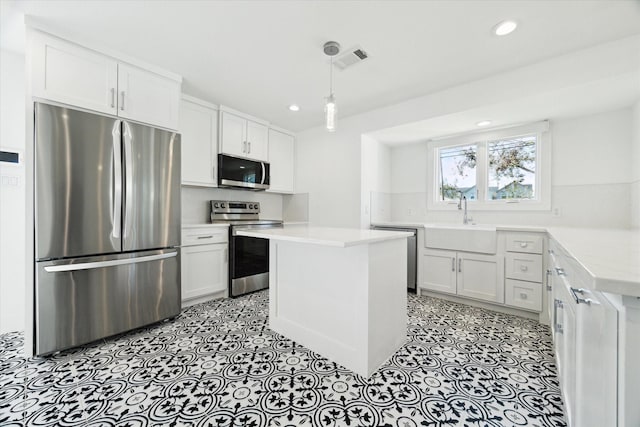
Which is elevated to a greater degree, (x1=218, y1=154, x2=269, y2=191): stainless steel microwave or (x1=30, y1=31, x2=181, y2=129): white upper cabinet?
(x1=30, y1=31, x2=181, y2=129): white upper cabinet

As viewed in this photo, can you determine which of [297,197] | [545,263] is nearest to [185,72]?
[297,197]

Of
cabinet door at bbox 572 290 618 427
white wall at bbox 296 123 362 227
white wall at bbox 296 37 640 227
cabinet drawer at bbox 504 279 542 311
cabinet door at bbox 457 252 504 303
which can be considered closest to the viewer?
cabinet door at bbox 572 290 618 427

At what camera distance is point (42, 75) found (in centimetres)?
186

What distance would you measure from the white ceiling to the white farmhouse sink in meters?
1.52

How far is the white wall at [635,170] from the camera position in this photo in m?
2.32

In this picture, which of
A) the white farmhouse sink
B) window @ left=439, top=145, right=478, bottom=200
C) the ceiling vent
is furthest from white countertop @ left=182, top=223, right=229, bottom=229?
window @ left=439, top=145, right=478, bottom=200

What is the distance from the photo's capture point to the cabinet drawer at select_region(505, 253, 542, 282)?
8.16ft

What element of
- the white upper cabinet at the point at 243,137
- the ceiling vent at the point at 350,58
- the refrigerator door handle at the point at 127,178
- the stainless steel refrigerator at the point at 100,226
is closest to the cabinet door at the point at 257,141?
the white upper cabinet at the point at 243,137

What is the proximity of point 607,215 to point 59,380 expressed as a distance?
469cm

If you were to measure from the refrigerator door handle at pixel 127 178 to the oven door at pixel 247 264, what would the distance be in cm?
120

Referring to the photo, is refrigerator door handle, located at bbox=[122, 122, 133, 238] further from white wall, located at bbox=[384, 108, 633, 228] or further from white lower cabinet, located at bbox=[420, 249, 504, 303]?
white wall, located at bbox=[384, 108, 633, 228]

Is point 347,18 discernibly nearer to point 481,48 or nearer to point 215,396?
point 481,48

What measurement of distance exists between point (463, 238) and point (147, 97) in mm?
3440

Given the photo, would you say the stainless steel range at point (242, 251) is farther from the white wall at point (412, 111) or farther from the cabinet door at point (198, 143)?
the white wall at point (412, 111)
